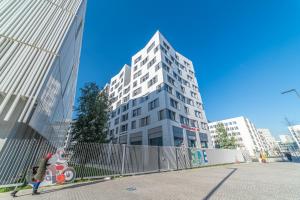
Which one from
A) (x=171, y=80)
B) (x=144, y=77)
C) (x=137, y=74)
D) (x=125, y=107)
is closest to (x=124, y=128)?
(x=125, y=107)

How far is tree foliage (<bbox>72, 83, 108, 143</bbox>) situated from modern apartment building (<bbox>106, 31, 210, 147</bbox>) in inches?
157

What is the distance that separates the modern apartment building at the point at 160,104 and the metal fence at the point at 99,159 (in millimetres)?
6287

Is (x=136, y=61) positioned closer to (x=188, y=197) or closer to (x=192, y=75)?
(x=192, y=75)

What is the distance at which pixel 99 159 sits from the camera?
9.55 metres

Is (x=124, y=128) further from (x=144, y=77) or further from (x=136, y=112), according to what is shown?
(x=144, y=77)

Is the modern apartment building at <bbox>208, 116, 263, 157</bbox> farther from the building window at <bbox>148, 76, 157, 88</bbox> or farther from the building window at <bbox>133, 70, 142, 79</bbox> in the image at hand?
the building window at <bbox>133, 70, 142, 79</bbox>

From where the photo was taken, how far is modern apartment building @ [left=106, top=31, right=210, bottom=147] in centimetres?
2420

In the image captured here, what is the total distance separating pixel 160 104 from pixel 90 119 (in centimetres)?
1311

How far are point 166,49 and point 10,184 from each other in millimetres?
32359

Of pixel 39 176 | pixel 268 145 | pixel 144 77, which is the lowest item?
pixel 39 176

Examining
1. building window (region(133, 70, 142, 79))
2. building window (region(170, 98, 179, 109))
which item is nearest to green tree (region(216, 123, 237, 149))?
building window (region(170, 98, 179, 109))

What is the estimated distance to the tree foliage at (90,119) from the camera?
48.8 feet

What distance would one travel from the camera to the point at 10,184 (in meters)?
6.38

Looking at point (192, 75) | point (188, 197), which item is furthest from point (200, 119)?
point (188, 197)
